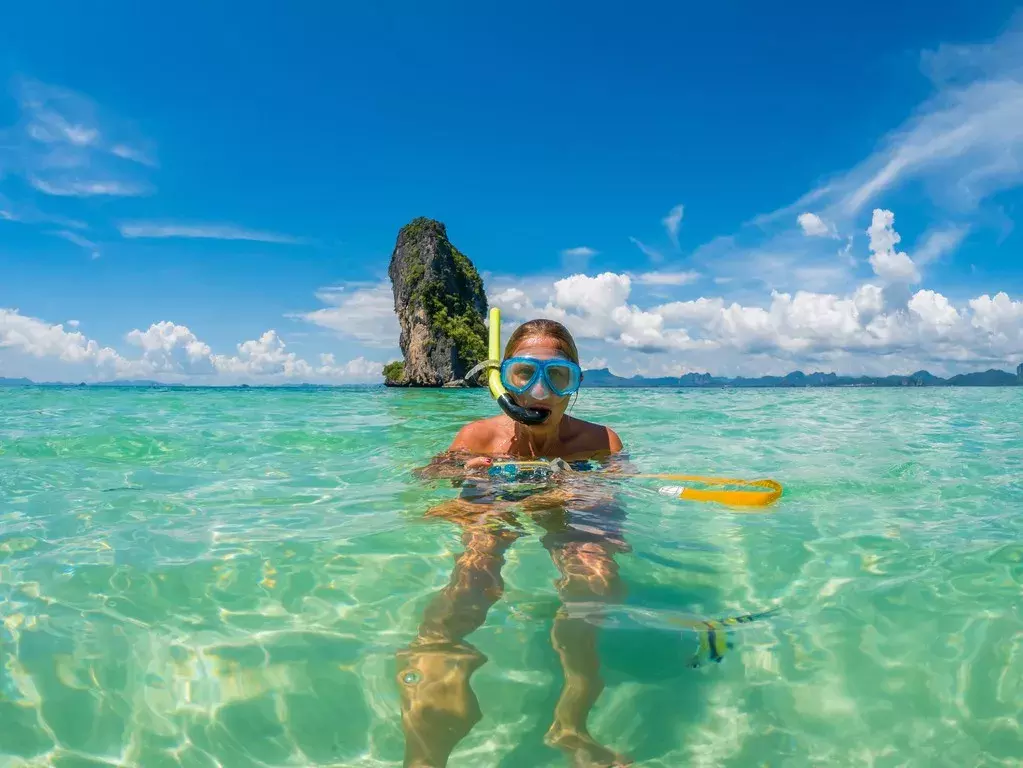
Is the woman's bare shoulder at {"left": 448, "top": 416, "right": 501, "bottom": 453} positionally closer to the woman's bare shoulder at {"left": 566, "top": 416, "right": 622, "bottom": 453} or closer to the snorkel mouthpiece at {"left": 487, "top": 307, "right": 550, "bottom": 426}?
the snorkel mouthpiece at {"left": 487, "top": 307, "right": 550, "bottom": 426}

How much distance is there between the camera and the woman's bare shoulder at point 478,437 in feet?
14.7

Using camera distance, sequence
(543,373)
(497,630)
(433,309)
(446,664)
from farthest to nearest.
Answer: (433,309) < (543,373) < (497,630) < (446,664)

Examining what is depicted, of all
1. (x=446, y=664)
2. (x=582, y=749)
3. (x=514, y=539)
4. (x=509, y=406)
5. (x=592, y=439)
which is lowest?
(x=582, y=749)

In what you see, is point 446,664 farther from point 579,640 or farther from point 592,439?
point 592,439

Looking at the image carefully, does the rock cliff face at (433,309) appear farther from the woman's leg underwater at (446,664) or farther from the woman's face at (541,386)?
the woman's leg underwater at (446,664)

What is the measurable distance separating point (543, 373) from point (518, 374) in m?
0.17

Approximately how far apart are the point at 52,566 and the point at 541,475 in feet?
8.94

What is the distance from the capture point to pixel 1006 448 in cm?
729

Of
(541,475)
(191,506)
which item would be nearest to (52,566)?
(191,506)

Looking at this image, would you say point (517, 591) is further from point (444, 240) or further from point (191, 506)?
point (444, 240)

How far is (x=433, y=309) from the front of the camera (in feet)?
242

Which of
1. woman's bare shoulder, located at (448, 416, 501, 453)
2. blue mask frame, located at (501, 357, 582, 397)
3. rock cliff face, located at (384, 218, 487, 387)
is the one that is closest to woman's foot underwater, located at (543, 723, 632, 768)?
blue mask frame, located at (501, 357, 582, 397)

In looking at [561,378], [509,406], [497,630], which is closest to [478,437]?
[509,406]

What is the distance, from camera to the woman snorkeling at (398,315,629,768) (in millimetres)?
1828
